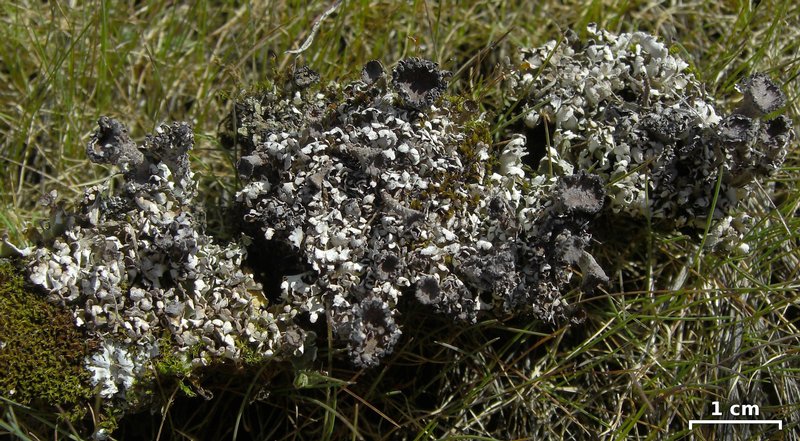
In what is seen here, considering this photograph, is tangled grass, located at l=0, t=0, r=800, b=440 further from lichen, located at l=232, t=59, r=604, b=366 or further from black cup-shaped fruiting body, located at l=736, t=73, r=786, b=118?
black cup-shaped fruiting body, located at l=736, t=73, r=786, b=118

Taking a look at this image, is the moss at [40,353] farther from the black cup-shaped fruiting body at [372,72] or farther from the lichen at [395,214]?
the black cup-shaped fruiting body at [372,72]

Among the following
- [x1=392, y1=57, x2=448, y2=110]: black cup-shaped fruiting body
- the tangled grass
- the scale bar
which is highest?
[x1=392, y1=57, x2=448, y2=110]: black cup-shaped fruiting body

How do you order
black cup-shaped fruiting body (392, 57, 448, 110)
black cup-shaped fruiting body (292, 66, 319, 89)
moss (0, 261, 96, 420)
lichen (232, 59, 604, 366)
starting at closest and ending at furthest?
moss (0, 261, 96, 420)
lichen (232, 59, 604, 366)
black cup-shaped fruiting body (392, 57, 448, 110)
black cup-shaped fruiting body (292, 66, 319, 89)

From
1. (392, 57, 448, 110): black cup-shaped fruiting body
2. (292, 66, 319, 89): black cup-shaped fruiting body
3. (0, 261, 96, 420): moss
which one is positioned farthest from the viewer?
(292, 66, 319, 89): black cup-shaped fruiting body

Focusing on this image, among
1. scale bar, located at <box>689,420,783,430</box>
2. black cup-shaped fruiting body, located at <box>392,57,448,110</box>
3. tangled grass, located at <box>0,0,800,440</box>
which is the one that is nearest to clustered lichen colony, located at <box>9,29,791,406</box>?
black cup-shaped fruiting body, located at <box>392,57,448,110</box>

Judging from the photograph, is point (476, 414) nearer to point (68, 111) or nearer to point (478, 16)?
point (478, 16)

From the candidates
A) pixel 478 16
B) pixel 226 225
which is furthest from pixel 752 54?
pixel 226 225

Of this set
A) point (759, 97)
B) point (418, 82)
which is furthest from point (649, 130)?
point (418, 82)
